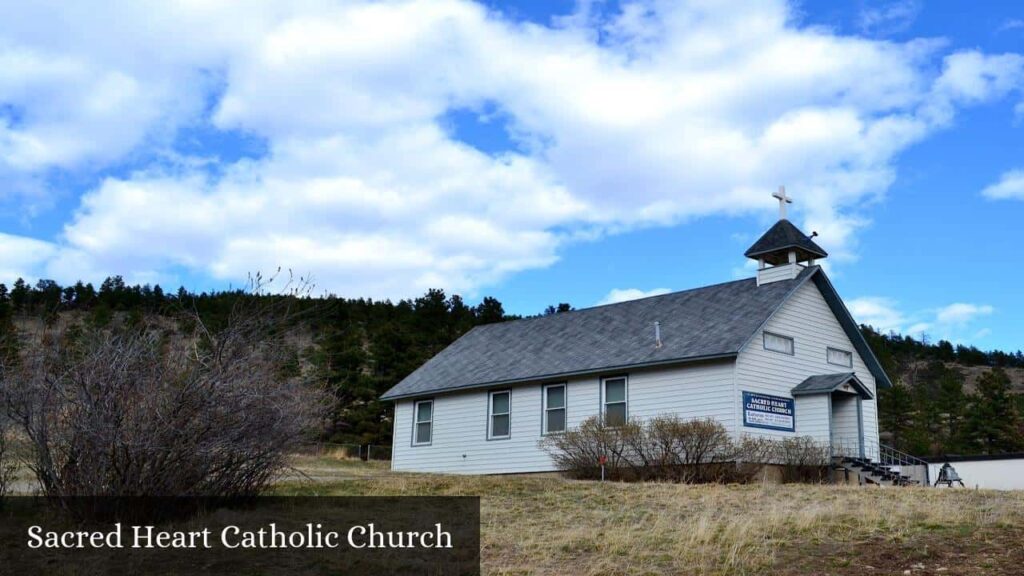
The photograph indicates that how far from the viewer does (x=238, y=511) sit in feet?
41.4

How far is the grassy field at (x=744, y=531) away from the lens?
31.4 ft

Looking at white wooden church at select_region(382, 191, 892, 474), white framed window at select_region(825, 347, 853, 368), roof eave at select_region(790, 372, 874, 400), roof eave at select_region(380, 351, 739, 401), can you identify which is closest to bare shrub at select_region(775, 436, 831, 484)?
white wooden church at select_region(382, 191, 892, 474)

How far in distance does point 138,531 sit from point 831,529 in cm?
779

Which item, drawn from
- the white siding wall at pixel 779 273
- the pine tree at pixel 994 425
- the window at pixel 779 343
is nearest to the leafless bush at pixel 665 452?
the window at pixel 779 343

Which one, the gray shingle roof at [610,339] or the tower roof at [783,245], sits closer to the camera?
the gray shingle roof at [610,339]

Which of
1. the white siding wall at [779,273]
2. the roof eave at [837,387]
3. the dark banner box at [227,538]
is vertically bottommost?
the dark banner box at [227,538]

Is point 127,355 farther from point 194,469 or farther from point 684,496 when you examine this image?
point 684,496

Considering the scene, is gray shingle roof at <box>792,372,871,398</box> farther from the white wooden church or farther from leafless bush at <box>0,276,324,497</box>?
leafless bush at <box>0,276,324,497</box>

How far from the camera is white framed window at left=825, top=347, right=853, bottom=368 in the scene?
26.0 m

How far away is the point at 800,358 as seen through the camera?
81.2 ft

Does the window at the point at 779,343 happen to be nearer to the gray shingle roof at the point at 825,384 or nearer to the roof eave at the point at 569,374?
the gray shingle roof at the point at 825,384

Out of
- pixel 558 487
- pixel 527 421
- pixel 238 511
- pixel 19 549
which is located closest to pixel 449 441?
pixel 527 421

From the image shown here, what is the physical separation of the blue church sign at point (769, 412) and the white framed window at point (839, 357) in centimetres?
268

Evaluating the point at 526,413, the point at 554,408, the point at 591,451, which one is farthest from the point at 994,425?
the point at 591,451
